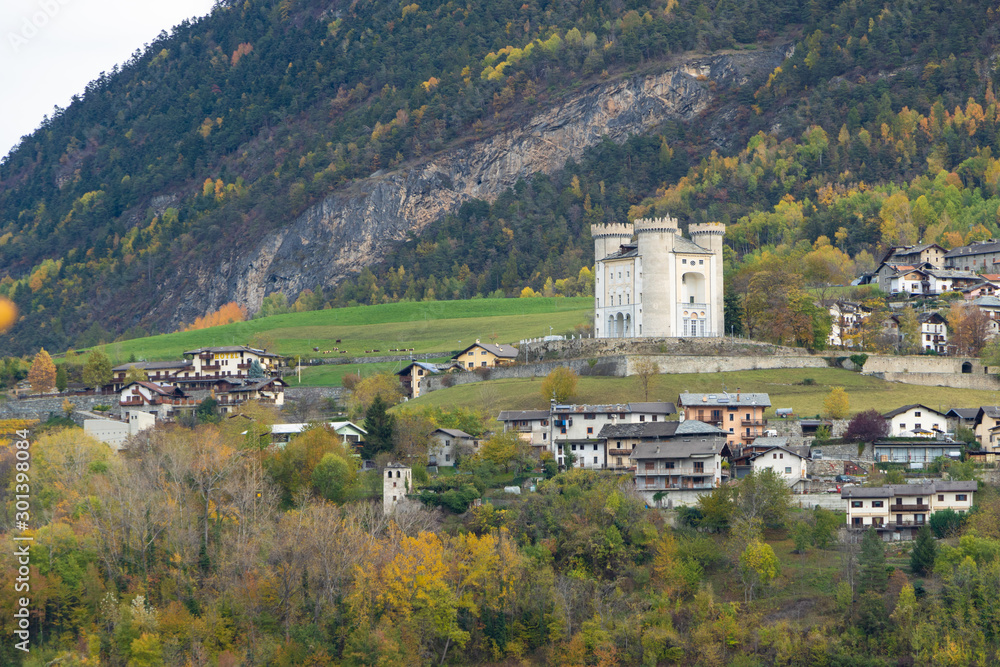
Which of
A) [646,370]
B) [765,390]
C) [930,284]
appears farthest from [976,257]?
[646,370]

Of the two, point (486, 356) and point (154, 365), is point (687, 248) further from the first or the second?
point (154, 365)

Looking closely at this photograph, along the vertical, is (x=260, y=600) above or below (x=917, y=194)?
below

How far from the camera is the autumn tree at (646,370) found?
95500 millimetres

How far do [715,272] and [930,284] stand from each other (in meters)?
31.1

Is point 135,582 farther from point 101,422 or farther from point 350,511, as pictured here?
point 101,422

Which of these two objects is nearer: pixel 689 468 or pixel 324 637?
pixel 324 637

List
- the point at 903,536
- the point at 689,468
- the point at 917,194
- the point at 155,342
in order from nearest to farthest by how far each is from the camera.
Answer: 1. the point at 903,536
2. the point at 689,468
3. the point at 155,342
4. the point at 917,194

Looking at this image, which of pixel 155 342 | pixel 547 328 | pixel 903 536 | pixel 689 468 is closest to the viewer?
pixel 903 536

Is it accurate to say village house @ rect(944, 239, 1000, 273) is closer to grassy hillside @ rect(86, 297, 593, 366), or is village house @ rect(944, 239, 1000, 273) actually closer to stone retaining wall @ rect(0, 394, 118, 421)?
grassy hillside @ rect(86, 297, 593, 366)

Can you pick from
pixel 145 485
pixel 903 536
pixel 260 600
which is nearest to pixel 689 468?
pixel 903 536

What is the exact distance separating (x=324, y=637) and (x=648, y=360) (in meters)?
37.9

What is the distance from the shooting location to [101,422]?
99312 millimetres

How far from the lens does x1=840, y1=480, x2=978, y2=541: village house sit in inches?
2849

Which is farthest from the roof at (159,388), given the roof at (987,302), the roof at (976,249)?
the roof at (976,249)
